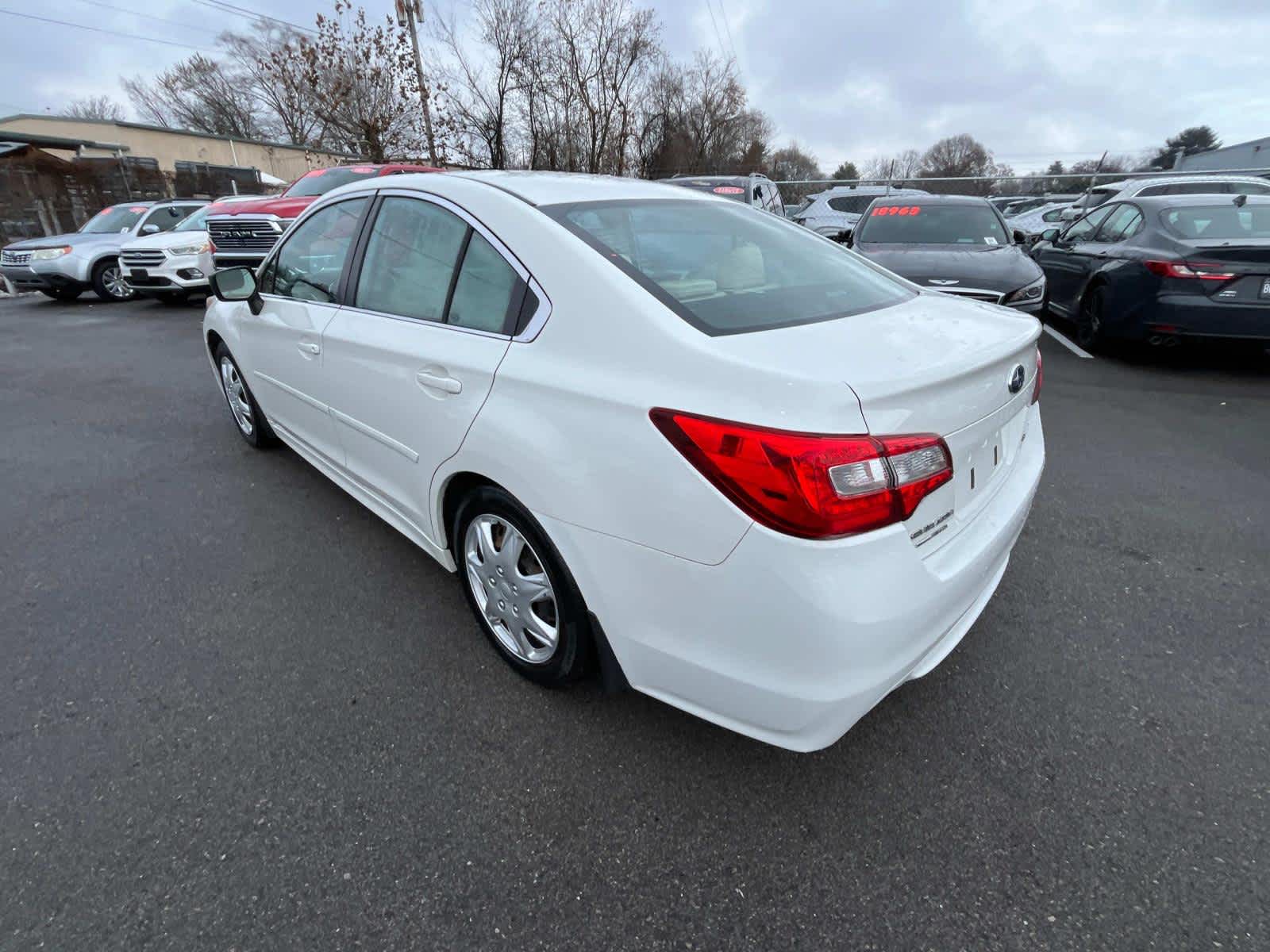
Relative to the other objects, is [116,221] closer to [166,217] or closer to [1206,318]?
[166,217]

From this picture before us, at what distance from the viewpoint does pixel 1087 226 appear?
7449mm

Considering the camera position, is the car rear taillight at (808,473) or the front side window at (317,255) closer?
the car rear taillight at (808,473)

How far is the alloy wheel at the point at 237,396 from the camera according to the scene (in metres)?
4.23

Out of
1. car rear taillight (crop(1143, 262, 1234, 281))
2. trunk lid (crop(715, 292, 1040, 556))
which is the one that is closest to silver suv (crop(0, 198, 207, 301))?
trunk lid (crop(715, 292, 1040, 556))

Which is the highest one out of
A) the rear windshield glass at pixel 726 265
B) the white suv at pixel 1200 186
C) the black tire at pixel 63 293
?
the white suv at pixel 1200 186

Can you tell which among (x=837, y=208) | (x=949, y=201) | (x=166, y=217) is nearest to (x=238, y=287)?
(x=949, y=201)

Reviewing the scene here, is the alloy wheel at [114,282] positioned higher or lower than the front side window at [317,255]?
lower

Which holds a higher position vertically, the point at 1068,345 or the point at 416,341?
the point at 416,341

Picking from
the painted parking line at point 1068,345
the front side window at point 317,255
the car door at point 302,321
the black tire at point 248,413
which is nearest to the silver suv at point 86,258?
the black tire at point 248,413

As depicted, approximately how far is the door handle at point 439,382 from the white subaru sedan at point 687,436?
1cm

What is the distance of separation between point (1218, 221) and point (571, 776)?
7126mm

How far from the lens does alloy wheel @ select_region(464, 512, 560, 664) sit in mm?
2107

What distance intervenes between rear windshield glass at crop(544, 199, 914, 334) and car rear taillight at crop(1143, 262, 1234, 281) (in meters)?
4.34

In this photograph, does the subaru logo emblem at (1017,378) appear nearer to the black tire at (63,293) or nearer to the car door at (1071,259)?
the car door at (1071,259)
